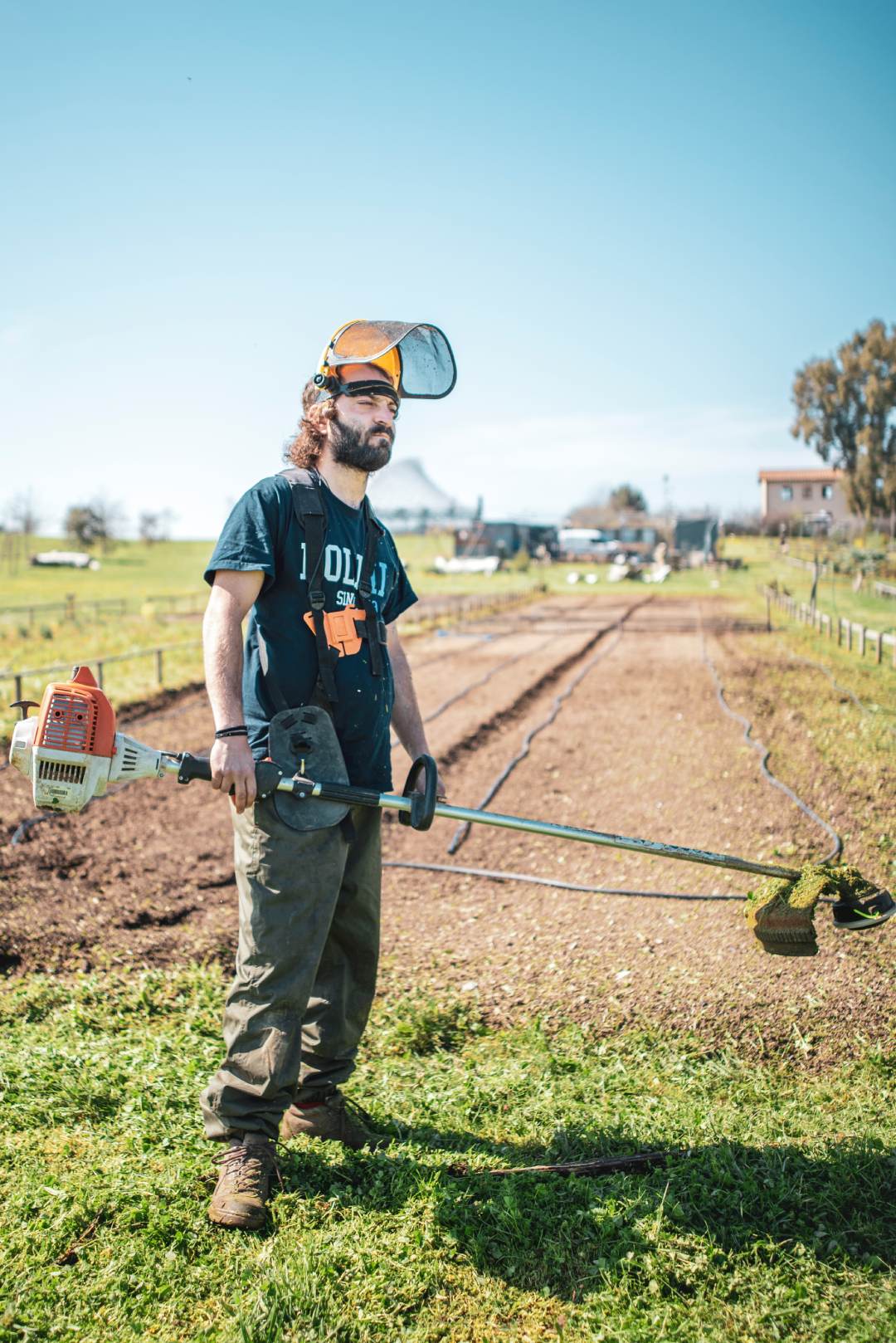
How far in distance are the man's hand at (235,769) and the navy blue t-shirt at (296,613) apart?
8.0 inches

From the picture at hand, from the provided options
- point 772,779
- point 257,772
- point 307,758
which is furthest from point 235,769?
point 772,779

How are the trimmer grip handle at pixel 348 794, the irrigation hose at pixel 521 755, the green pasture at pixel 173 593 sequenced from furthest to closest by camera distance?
the green pasture at pixel 173 593 → the irrigation hose at pixel 521 755 → the trimmer grip handle at pixel 348 794

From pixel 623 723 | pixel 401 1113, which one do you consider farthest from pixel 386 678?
pixel 623 723

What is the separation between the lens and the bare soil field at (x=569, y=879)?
3.80 meters

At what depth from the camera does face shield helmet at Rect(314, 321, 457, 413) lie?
2.89 meters

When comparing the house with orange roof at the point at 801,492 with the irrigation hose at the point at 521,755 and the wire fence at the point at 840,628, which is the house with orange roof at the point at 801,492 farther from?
the irrigation hose at the point at 521,755

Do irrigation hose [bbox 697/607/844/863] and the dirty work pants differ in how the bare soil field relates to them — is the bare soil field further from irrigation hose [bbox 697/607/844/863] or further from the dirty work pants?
the dirty work pants

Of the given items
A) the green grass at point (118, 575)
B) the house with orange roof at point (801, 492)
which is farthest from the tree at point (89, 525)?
the house with orange roof at point (801, 492)

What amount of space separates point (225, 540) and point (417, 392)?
3.15 ft

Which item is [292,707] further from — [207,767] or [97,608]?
[97,608]

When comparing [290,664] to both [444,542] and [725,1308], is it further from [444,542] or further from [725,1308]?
[444,542]

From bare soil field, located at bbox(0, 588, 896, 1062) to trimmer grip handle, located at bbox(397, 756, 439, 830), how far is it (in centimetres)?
144

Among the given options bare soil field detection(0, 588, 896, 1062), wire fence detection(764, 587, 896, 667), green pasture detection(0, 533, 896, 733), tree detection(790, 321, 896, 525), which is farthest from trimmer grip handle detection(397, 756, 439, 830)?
tree detection(790, 321, 896, 525)

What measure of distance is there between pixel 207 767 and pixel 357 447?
3.36 ft
